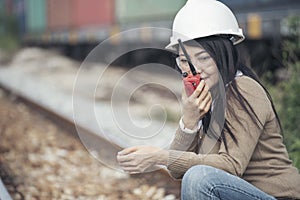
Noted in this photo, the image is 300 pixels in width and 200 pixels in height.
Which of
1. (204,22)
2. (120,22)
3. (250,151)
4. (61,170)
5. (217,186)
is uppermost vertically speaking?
(204,22)

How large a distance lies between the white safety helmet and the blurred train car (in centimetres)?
25

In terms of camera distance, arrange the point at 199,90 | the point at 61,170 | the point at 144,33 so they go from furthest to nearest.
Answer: the point at 144,33 < the point at 61,170 < the point at 199,90

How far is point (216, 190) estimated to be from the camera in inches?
81.1

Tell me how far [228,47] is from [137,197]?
1.52 metres

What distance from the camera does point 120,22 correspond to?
14.0 metres

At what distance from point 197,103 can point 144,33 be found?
251cm

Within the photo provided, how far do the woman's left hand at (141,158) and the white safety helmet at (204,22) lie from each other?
0.39 metres

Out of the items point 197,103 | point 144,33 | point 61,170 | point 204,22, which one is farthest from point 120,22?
point 197,103

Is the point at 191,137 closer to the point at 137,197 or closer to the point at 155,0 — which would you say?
the point at 137,197

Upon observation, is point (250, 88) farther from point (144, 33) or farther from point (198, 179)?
point (144, 33)

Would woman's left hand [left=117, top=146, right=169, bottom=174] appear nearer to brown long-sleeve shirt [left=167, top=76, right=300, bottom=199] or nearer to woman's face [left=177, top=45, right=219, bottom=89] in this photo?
brown long-sleeve shirt [left=167, top=76, right=300, bottom=199]

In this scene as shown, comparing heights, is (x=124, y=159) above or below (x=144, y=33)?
above

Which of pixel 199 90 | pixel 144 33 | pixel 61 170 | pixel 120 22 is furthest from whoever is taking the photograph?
pixel 120 22

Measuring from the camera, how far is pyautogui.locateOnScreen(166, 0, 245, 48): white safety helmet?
211cm
